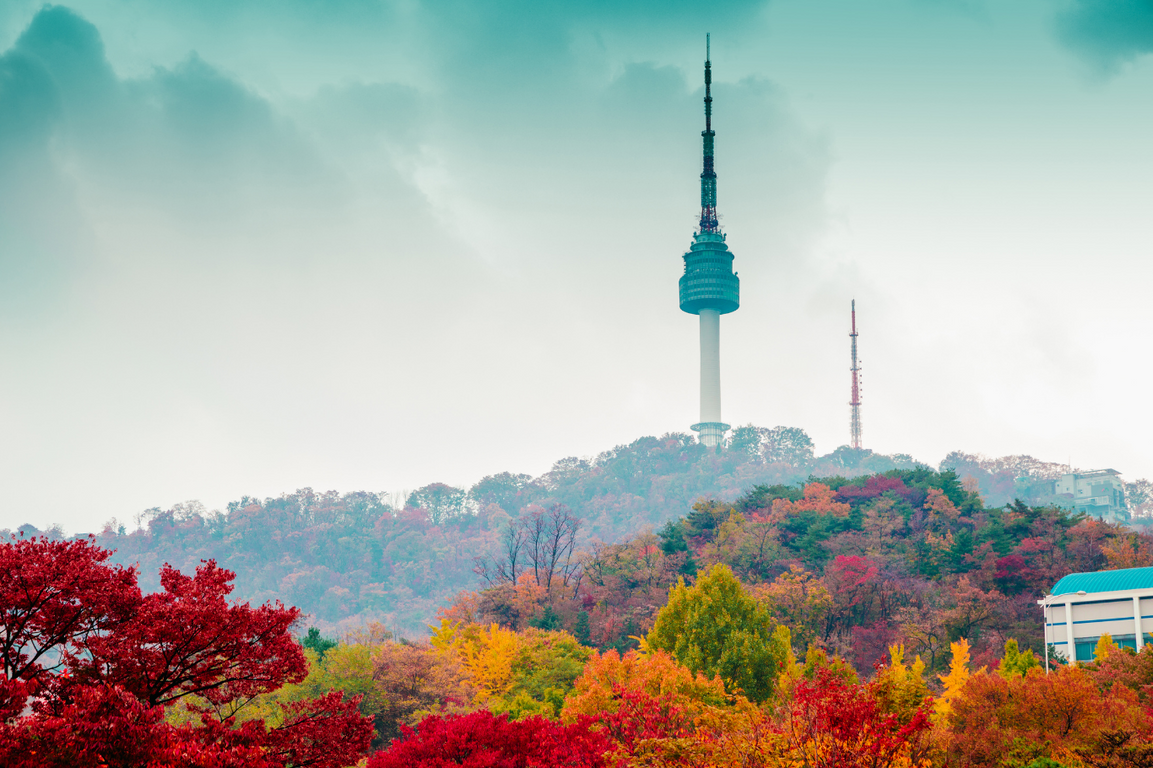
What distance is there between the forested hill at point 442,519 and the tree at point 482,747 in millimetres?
94450

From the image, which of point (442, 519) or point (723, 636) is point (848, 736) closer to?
point (723, 636)

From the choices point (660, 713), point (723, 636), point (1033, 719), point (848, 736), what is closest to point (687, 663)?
point (723, 636)

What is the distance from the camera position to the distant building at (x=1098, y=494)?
12262 centimetres

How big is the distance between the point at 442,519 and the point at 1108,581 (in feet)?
358

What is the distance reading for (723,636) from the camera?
32.3 metres

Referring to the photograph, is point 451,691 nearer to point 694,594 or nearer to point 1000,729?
point 694,594

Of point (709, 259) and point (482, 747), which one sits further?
point (709, 259)

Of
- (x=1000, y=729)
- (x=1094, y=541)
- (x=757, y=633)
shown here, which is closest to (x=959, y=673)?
(x=757, y=633)

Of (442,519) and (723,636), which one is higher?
(442,519)

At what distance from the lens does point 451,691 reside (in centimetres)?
3503

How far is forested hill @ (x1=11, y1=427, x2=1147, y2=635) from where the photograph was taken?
388 feet

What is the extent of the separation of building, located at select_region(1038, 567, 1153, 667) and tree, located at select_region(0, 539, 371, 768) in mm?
34248

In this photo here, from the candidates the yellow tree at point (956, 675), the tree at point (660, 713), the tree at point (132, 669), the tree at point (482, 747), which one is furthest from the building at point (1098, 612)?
the tree at point (132, 669)

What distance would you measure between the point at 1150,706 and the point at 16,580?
79.3 ft
